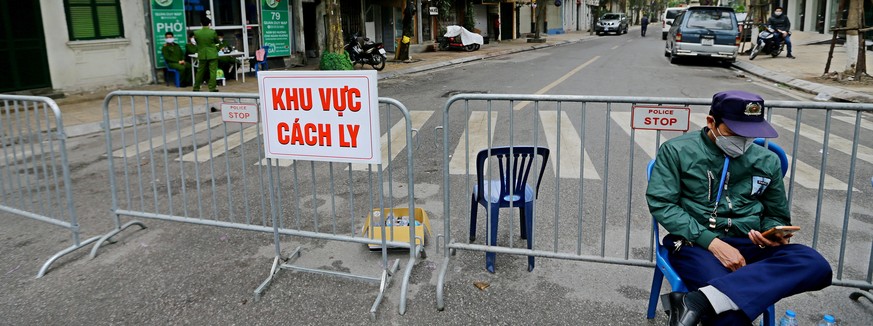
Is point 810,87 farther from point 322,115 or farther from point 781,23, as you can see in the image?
point 322,115

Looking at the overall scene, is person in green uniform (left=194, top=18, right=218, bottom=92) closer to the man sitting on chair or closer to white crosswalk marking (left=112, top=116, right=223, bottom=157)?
white crosswalk marking (left=112, top=116, right=223, bottom=157)

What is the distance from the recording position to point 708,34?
18.5 metres

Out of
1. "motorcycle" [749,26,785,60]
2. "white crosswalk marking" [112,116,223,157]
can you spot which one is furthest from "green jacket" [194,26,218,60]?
"motorcycle" [749,26,785,60]

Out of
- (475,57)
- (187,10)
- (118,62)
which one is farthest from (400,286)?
(475,57)

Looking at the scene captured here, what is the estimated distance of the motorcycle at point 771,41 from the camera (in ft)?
67.4

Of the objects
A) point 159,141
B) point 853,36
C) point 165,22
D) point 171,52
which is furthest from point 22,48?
point 853,36

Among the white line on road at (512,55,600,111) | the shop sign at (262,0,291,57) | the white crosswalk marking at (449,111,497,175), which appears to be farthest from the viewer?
the shop sign at (262,0,291,57)

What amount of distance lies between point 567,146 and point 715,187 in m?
4.73

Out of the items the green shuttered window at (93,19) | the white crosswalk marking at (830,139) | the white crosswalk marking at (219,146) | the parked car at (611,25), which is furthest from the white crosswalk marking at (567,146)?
the parked car at (611,25)

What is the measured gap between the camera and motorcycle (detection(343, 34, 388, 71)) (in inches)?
752

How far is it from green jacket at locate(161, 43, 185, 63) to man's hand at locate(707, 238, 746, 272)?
1417 cm

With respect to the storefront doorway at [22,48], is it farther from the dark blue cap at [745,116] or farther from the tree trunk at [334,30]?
the dark blue cap at [745,116]

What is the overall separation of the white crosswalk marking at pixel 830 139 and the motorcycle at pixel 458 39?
1948 centimetres

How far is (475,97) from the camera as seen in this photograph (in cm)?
428
